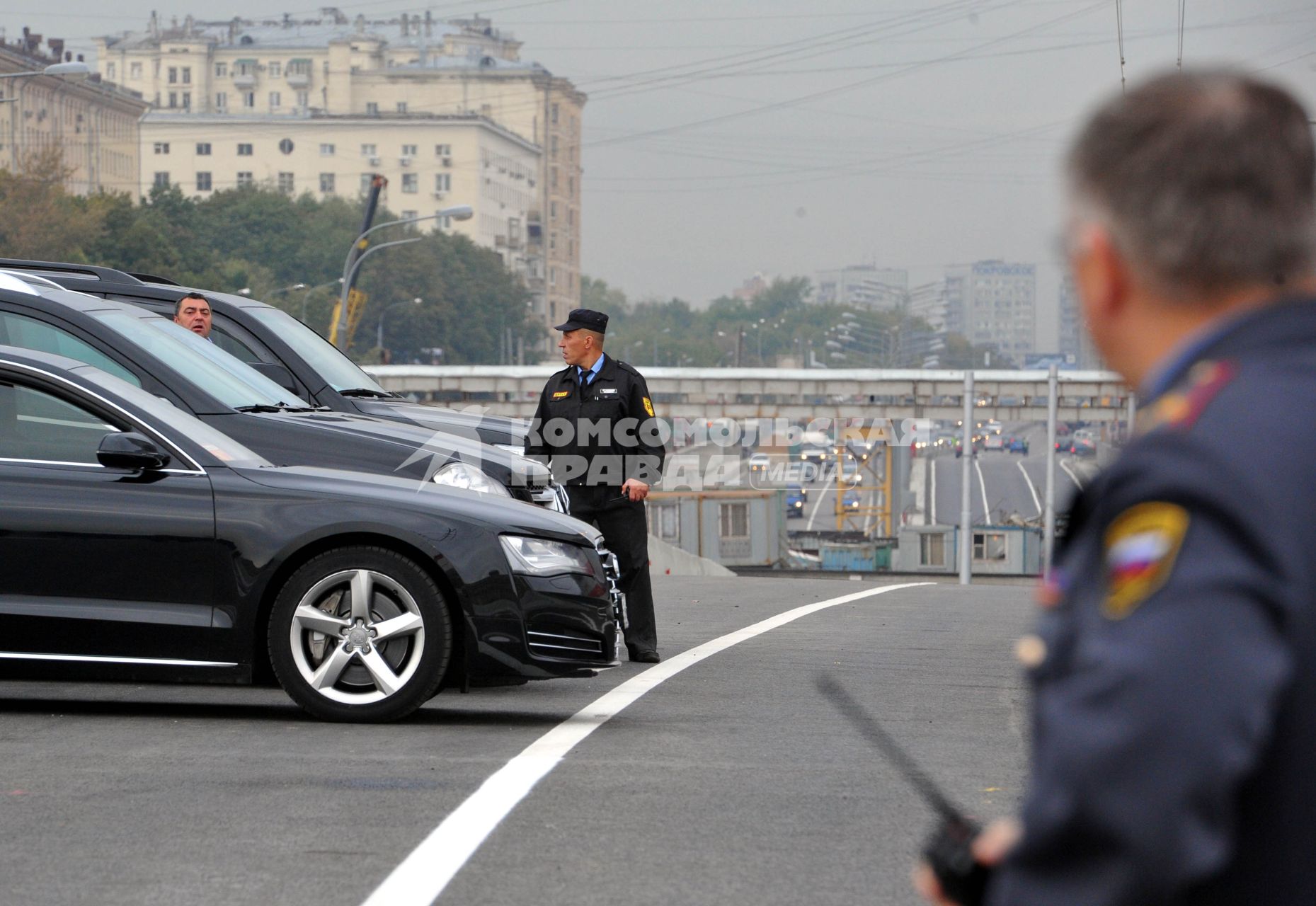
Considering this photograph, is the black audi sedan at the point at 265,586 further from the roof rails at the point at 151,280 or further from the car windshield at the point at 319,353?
the roof rails at the point at 151,280

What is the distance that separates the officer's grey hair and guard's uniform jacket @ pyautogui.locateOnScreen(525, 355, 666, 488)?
343 inches

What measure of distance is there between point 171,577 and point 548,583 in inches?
59.3

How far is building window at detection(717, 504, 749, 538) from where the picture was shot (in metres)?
70.4

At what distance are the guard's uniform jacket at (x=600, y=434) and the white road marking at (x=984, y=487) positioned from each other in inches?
3233

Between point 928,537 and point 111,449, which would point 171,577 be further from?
point 928,537

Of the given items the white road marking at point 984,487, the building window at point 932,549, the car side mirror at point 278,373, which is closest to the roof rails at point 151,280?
the car side mirror at point 278,373

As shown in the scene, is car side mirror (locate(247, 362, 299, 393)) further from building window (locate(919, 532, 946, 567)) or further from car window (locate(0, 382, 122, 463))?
building window (locate(919, 532, 946, 567))

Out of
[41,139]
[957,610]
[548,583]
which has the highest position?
[41,139]

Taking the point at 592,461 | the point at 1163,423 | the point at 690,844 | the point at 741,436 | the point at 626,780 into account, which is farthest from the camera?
the point at 741,436

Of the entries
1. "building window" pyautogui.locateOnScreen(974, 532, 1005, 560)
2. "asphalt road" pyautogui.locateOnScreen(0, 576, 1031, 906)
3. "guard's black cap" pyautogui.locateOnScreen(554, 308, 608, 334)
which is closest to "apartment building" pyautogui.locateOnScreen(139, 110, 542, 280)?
"building window" pyautogui.locateOnScreen(974, 532, 1005, 560)

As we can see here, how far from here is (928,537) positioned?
7856 cm

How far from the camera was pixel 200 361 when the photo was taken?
362 inches

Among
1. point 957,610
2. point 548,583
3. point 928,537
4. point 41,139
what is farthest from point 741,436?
point 548,583

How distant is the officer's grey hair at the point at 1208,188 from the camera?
5.23 feet
